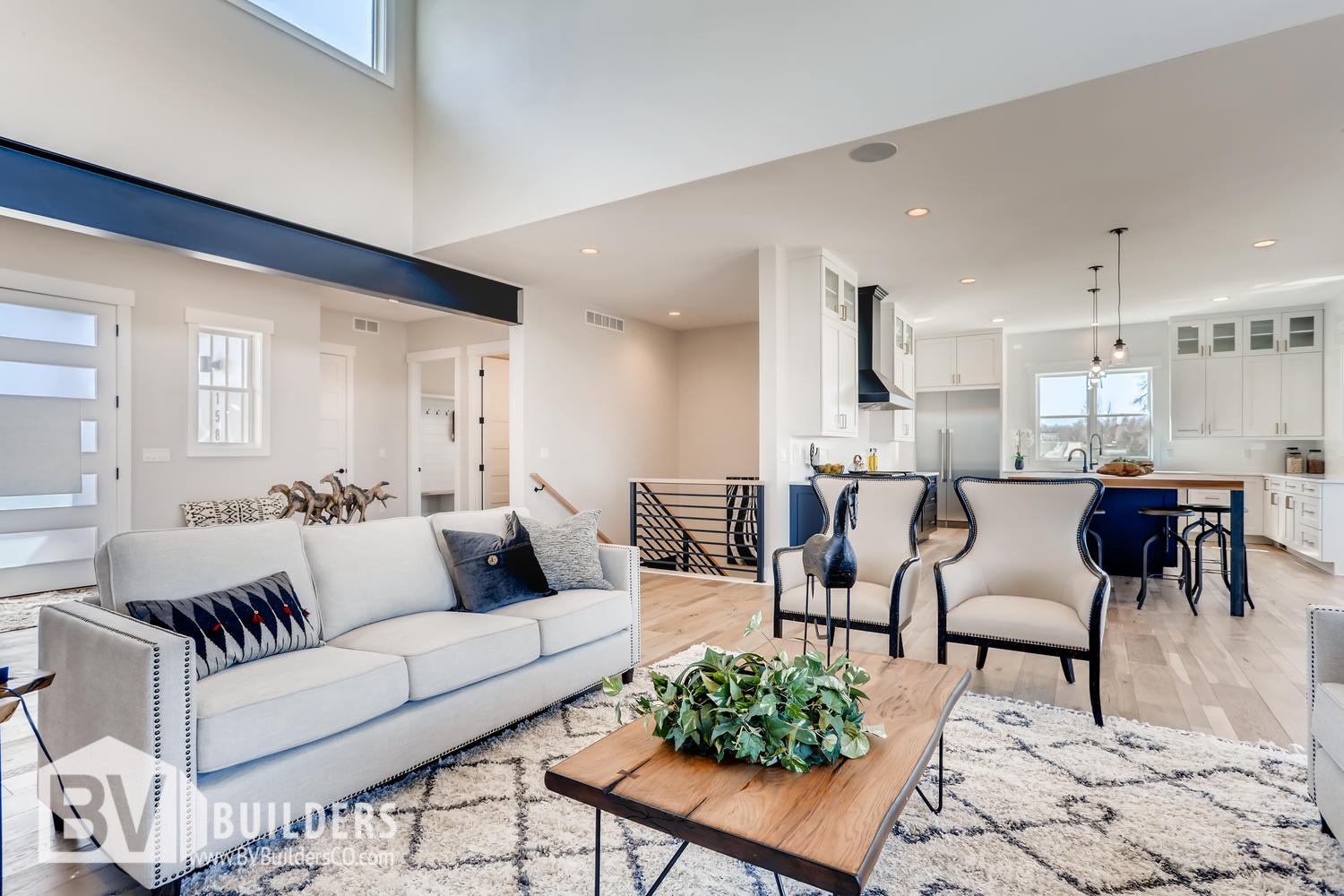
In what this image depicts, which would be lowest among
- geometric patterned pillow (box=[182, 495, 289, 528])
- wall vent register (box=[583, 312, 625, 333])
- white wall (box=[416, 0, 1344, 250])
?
geometric patterned pillow (box=[182, 495, 289, 528])

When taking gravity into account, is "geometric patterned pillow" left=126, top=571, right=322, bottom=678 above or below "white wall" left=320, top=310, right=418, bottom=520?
below

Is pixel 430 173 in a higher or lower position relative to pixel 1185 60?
higher

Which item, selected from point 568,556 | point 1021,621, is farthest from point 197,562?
point 1021,621

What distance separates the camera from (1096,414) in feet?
27.6

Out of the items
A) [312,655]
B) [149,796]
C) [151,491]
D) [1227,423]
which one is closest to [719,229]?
[312,655]

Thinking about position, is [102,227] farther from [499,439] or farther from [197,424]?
[499,439]

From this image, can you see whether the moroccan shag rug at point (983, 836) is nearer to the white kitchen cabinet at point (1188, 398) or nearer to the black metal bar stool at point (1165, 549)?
the black metal bar stool at point (1165, 549)

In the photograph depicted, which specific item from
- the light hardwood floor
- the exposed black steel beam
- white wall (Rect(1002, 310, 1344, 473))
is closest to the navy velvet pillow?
the light hardwood floor

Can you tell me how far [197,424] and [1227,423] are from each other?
10.5m

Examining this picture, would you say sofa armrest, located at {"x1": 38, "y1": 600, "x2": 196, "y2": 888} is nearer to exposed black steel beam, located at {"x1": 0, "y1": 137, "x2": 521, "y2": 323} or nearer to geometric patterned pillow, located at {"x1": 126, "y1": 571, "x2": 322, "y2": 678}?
geometric patterned pillow, located at {"x1": 126, "y1": 571, "x2": 322, "y2": 678}

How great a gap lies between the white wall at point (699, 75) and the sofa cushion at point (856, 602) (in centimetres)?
226

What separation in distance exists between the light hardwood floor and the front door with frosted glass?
134cm

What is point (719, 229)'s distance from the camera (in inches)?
191

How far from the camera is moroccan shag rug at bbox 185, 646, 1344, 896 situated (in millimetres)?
1656
